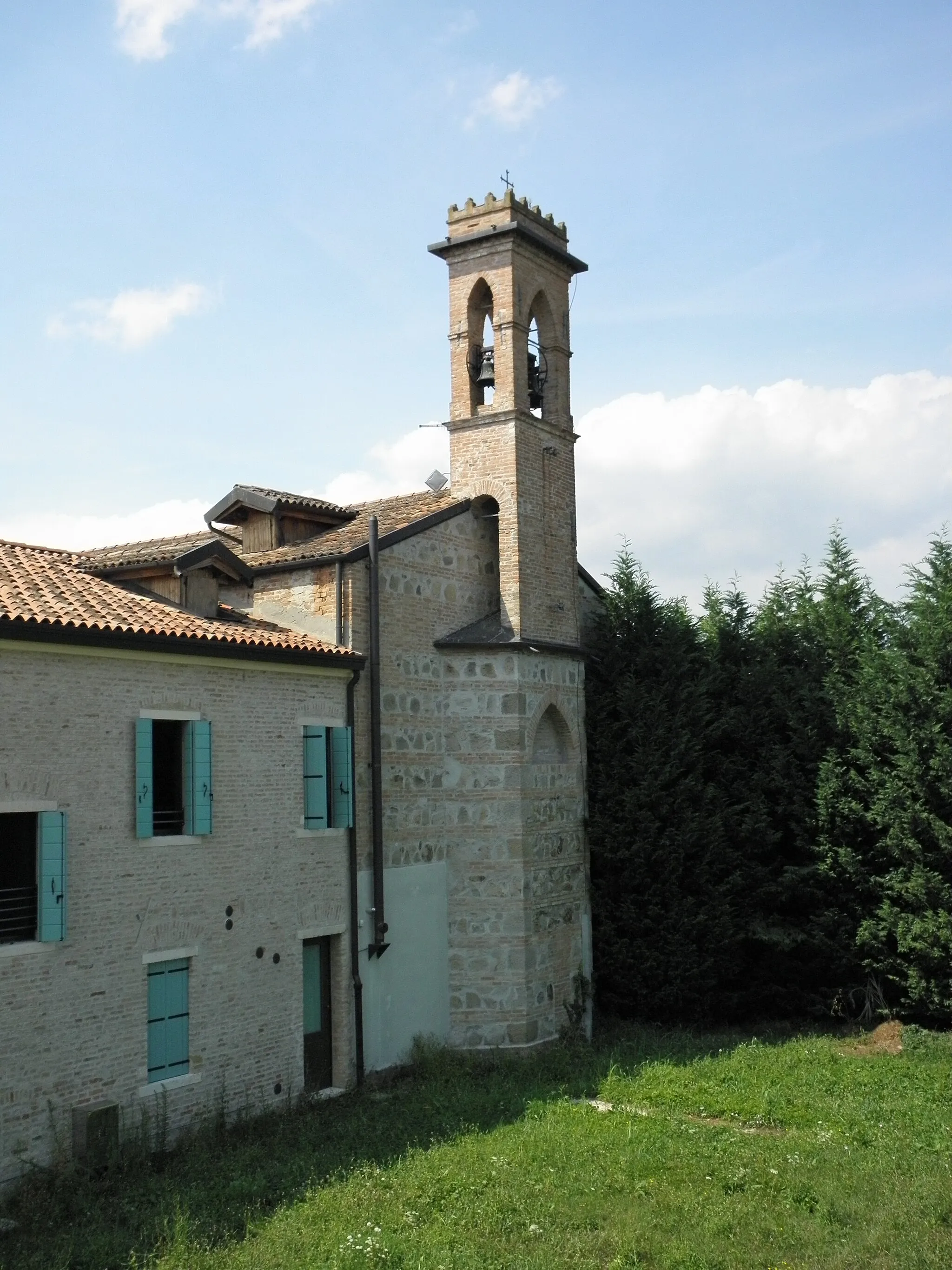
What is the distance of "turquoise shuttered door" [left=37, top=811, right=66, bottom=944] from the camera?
12.6m

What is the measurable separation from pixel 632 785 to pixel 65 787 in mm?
10180

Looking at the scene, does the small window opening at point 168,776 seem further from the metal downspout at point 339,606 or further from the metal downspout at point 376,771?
the metal downspout at point 376,771

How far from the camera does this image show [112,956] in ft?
44.0

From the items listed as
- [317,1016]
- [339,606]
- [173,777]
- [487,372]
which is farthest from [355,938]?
[487,372]

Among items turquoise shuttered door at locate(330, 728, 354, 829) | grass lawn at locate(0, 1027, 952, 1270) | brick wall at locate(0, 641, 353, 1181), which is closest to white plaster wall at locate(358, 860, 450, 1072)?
brick wall at locate(0, 641, 353, 1181)

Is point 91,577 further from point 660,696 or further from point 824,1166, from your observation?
point 824,1166

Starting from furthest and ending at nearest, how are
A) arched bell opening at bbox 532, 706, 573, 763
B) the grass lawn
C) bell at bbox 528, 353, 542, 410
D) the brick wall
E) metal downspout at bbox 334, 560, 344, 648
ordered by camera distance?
bell at bbox 528, 353, 542, 410 < arched bell opening at bbox 532, 706, 573, 763 < metal downspout at bbox 334, 560, 344, 648 < the brick wall < the grass lawn

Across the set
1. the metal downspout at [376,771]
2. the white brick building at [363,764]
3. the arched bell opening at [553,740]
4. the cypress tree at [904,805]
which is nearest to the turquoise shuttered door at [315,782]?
the white brick building at [363,764]

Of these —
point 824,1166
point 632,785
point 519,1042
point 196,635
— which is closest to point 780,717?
point 632,785

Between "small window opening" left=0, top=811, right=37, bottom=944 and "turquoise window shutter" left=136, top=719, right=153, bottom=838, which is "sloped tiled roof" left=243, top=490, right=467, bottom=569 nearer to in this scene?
"turquoise window shutter" left=136, top=719, right=153, bottom=838

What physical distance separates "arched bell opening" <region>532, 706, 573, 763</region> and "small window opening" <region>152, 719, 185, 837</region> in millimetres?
6337

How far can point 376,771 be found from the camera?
17266mm

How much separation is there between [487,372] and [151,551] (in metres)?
6.30

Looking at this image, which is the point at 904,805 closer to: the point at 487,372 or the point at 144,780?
the point at 487,372
